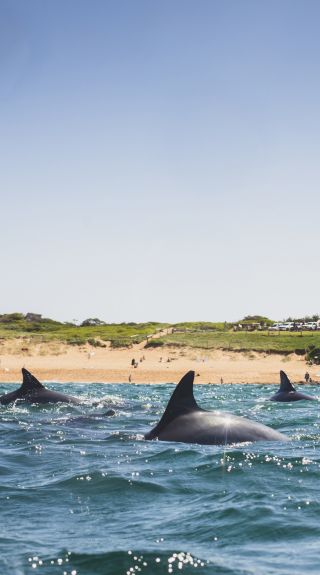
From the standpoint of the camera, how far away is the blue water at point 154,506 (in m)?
7.06

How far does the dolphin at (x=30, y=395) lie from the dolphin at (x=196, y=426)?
31.2 feet

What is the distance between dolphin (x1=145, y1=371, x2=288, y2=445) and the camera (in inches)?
551

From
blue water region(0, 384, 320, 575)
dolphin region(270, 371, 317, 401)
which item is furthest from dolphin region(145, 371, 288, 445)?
dolphin region(270, 371, 317, 401)

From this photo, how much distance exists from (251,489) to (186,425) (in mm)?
4109

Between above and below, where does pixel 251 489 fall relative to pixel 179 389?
below

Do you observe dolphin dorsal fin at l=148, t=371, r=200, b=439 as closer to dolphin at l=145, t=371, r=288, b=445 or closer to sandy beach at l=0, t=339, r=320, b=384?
dolphin at l=145, t=371, r=288, b=445

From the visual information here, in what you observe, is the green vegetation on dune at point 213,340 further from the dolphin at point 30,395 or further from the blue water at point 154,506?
the blue water at point 154,506

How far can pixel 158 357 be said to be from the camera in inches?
2724

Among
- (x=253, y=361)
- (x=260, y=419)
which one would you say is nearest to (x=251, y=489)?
(x=260, y=419)

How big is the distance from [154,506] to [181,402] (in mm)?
4850

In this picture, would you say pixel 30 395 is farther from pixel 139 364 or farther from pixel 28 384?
pixel 139 364

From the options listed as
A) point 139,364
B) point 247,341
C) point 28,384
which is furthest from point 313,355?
point 28,384

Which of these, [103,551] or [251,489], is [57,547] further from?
[251,489]

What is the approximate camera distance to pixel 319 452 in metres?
13.7
